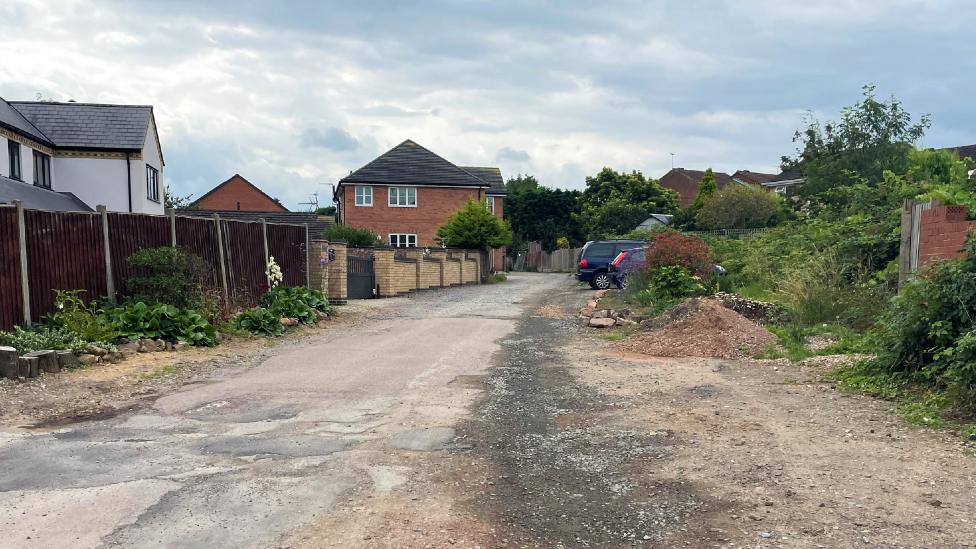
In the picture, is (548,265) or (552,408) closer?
(552,408)

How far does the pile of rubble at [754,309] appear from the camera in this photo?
562 inches

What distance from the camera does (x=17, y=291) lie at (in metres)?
10.7

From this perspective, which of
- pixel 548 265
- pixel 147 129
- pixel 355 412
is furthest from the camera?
pixel 548 265

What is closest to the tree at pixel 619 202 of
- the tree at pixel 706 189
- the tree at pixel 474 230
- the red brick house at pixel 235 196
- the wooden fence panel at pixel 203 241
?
the tree at pixel 706 189

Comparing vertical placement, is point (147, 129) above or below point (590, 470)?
above

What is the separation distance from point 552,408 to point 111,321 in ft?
24.4

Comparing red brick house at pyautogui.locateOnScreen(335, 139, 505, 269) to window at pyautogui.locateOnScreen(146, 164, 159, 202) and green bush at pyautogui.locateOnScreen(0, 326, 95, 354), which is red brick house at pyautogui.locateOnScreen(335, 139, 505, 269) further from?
green bush at pyautogui.locateOnScreen(0, 326, 95, 354)

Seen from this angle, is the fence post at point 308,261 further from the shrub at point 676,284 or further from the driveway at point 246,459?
the driveway at point 246,459

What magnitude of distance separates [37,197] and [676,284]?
1840 cm

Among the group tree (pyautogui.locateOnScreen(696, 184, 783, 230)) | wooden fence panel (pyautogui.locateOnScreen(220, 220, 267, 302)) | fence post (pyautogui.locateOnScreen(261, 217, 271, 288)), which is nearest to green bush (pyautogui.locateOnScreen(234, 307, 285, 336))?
wooden fence panel (pyautogui.locateOnScreen(220, 220, 267, 302))

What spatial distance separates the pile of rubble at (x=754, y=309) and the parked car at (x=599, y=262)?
39.7ft

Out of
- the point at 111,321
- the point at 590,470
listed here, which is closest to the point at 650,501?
the point at 590,470

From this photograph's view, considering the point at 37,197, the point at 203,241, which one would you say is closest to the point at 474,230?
the point at 37,197

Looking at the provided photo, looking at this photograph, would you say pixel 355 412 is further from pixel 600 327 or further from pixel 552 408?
pixel 600 327
